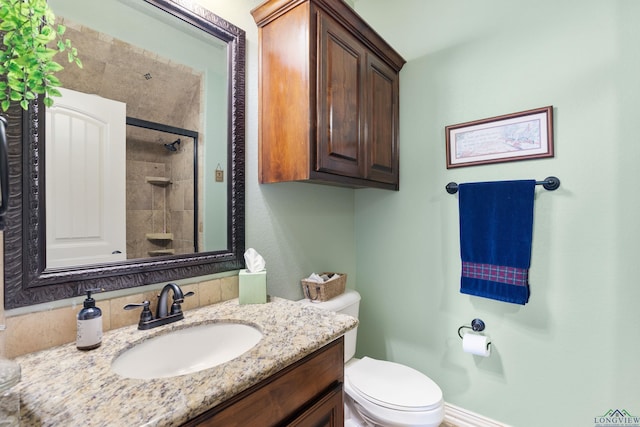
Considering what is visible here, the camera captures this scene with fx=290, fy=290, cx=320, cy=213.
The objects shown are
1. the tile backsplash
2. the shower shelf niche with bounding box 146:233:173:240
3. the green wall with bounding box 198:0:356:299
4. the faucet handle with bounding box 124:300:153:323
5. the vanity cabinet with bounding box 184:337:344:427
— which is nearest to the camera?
the vanity cabinet with bounding box 184:337:344:427

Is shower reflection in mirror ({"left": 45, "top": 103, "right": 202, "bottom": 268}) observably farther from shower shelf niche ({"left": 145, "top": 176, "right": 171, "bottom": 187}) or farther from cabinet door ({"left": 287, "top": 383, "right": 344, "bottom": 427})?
cabinet door ({"left": 287, "top": 383, "right": 344, "bottom": 427})

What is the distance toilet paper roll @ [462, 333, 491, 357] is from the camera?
1.50 metres

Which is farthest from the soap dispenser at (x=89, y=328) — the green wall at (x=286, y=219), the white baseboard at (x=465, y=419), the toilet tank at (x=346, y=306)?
the white baseboard at (x=465, y=419)

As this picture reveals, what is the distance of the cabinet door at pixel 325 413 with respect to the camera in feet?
2.74

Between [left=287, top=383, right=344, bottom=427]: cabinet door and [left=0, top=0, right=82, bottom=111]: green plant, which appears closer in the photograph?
[left=0, top=0, right=82, bottom=111]: green plant

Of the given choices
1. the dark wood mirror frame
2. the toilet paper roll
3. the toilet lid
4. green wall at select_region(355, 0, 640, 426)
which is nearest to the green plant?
the dark wood mirror frame

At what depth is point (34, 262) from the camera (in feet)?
2.69

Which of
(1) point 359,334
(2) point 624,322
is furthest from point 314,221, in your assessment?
(2) point 624,322

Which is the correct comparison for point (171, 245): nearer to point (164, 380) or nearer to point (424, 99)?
point (164, 380)

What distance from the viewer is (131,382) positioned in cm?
66

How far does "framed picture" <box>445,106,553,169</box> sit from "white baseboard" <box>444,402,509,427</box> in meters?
1.39

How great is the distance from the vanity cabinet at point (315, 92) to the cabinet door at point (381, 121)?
0.01m

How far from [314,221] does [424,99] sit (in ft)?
3.32

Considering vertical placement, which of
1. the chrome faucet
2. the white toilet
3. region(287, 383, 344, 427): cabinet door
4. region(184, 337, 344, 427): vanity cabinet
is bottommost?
the white toilet
